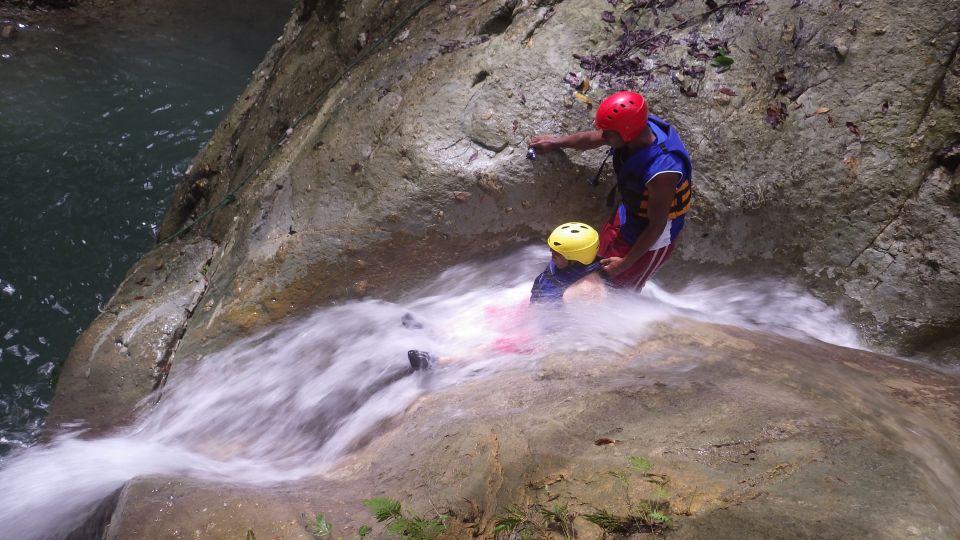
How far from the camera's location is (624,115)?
4.02m

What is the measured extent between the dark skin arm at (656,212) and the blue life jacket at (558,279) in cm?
28

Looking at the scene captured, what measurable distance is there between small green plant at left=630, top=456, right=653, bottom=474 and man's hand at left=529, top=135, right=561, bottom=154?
2.77 m

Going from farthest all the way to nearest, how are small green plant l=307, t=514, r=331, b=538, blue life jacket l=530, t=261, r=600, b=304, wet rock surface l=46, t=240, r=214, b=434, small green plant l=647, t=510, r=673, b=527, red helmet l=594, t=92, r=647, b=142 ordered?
wet rock surface l=46, t=240, r=214, b=434 → blue life jacket l=530, t=261, r=600, b=304 → red helmet l=594, t=92, r=647, b=142 → small green plant l=307, t=514, r=331, b=538 → small green plant l=647, t=510, r=673, b=527

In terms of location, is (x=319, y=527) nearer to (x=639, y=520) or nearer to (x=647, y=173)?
(x=639, y=520)

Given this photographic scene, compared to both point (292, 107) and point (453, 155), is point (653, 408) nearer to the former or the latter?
point (453, 155)

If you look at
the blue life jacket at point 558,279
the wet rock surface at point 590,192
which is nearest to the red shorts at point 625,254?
the blue life jacket at point 558,279

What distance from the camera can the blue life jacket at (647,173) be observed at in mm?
4168

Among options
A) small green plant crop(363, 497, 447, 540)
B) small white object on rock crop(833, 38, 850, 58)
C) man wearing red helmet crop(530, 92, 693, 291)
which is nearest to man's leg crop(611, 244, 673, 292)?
man wearing red helmet crop(530, 92, 693, 291)

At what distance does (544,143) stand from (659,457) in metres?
2.79

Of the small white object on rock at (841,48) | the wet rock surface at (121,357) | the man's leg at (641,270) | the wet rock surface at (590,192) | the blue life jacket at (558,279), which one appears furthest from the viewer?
the wet rock surface at (121,357)

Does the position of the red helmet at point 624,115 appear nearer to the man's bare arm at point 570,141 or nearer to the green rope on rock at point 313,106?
the man's bare arm at point 570,141

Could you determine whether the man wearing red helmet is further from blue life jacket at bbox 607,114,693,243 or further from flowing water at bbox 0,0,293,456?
flowing water at bbox 0,0,293,456

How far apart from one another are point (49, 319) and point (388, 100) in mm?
4302

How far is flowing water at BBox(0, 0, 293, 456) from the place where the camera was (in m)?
6.80
